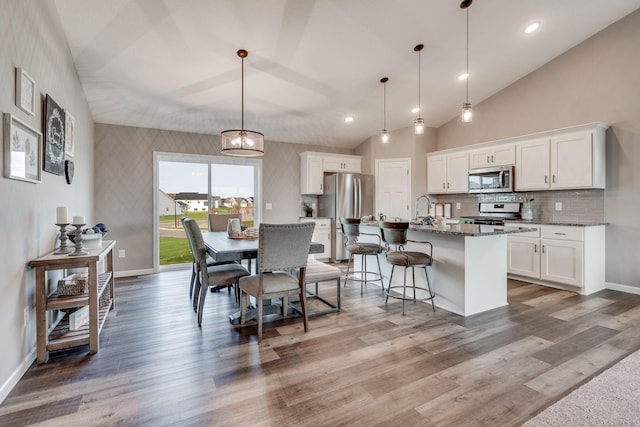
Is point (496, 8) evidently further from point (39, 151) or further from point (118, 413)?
point (118, 413)

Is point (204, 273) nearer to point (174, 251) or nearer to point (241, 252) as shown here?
point (241, 252)

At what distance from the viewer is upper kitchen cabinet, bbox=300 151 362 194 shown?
6113 mm

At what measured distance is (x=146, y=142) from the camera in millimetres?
5039

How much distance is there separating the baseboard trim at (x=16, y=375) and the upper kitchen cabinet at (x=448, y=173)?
575 centimetres

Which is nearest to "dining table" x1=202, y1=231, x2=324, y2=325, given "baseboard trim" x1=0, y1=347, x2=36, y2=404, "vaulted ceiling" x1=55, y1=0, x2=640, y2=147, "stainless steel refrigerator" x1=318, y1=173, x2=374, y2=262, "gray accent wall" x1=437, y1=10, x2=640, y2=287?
"baseboard trim" x1=0, y1=347, x2=36, y2=404

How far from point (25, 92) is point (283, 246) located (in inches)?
81.6

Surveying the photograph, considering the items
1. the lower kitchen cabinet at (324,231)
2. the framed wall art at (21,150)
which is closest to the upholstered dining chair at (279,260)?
the framed wall art at (21,150)

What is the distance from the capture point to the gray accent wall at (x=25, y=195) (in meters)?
1.87

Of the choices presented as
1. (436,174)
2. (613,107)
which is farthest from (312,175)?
(613,107)

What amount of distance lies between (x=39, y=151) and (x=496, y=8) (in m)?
4.57

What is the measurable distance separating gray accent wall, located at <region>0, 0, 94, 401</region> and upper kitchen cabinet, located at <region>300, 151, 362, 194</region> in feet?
12.5

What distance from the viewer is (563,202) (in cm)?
448

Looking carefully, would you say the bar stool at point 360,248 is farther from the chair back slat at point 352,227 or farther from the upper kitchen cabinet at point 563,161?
the upper kitchen cabinet at point 563,161

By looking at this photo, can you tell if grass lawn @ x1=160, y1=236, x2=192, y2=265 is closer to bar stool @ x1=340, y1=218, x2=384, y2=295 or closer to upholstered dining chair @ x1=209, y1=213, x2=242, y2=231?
upholstered dining chair @ x1=209, y1=213, x2=242, y2=231
